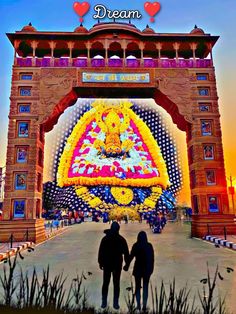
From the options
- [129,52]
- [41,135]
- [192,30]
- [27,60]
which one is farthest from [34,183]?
[192,30]

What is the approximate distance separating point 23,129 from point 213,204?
9992mm

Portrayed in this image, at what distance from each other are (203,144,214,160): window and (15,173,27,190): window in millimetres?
8897

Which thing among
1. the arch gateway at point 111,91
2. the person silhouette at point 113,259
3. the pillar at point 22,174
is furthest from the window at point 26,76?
the person silhouette at point 113,259

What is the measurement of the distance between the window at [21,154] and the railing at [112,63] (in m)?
4.48

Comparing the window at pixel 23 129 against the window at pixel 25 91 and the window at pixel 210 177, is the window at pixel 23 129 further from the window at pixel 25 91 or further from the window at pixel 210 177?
the window at pixel 210 177

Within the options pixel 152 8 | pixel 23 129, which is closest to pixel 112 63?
pixel 152 8

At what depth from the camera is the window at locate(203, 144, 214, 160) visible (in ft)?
42.0

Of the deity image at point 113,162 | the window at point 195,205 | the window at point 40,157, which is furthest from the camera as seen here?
the deity image at point 113,162

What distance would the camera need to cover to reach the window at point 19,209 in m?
11.6

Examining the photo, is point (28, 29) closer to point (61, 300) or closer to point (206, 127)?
point (206, 127)

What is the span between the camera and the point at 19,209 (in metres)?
11.7

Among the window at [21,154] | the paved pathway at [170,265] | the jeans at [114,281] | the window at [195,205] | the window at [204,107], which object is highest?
the window at [204,107]

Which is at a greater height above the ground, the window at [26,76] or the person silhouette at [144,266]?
the window at [26,76]

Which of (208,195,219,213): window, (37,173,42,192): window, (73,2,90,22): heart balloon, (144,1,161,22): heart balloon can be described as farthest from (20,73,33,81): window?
(208,195,219,213): window
